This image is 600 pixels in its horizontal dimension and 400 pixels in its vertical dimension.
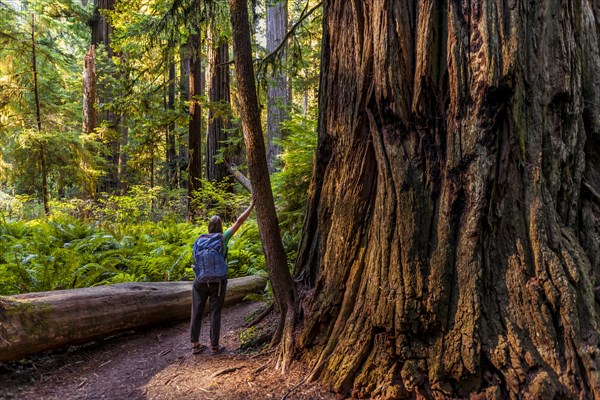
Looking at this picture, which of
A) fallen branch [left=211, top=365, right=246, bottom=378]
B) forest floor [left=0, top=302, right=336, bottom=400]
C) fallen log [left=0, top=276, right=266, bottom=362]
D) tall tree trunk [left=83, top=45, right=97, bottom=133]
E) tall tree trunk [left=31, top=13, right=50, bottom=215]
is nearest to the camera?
forest floor [left=0, top=302, right=336, bottom=400]

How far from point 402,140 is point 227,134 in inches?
364

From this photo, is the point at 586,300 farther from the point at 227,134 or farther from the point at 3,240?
the point at 227,134

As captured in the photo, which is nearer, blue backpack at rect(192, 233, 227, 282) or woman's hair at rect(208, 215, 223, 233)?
blue backpack at rect(192, 233, 227, 282)

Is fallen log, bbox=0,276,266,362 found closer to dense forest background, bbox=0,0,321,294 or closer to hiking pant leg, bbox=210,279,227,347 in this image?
dense forest background, bbox=0,0,321,294

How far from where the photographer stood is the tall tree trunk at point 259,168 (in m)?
3.89

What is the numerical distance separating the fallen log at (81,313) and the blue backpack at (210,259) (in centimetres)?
138

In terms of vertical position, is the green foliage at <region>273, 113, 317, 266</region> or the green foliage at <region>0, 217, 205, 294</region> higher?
the green foliage at <region>273, 113, 317, 266</region>

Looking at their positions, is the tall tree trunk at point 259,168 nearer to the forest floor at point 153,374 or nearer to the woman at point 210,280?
the forest floor at point 153,374

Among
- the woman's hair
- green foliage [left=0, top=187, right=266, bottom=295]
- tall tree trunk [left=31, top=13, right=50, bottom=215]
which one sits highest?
tall tree trunk [left=31, top=13, right=50, bottom=215]

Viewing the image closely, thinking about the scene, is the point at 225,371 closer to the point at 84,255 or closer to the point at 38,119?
the point at 84,255

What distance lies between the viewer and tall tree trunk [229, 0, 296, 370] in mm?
3887

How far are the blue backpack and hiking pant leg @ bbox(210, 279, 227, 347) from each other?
0.53 ft

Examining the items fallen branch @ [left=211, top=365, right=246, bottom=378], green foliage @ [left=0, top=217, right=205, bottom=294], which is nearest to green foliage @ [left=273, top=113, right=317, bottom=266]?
green foliage @ [left=0, top=217, right=205, bottom=294]

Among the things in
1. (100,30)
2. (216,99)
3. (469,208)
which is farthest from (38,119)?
(469,208)
